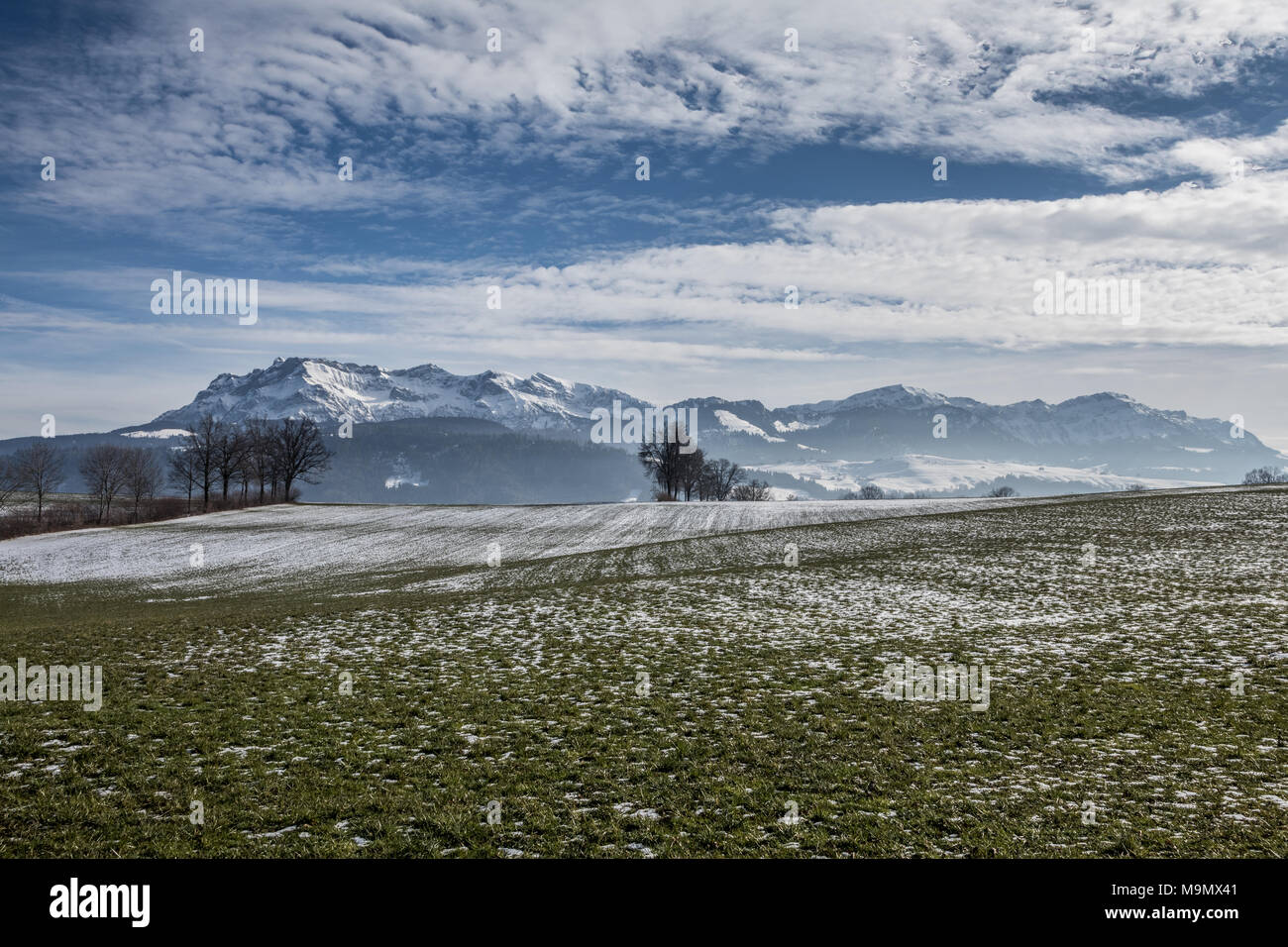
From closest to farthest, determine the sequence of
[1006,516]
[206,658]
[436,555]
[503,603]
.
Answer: [206,658], [503,603], [436,555], [1006,516]

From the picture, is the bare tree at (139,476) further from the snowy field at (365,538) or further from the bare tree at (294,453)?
the snowy field at (365,538)

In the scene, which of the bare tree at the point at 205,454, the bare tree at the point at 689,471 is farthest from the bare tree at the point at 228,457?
the bare tree at the point at 689,471

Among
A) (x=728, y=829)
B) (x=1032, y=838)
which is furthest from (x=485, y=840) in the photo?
(x=1032, y=838)

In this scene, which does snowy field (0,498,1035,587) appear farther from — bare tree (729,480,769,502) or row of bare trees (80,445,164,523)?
bare tree (729,480,769,502)

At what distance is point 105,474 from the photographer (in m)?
117

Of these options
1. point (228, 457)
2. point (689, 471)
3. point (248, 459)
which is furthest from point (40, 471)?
point (689, 471)

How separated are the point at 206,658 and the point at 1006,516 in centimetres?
5643

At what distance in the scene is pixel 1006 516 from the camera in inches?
2223

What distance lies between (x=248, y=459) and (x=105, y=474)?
113 ft

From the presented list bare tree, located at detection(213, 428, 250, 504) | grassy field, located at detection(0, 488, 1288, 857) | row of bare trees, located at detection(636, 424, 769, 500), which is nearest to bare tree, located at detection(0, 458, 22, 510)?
bare tree, located at detection(213, 428, 250, 504)

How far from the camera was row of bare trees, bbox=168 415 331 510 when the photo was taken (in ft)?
325

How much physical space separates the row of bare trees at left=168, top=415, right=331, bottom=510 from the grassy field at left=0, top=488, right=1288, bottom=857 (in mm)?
76923

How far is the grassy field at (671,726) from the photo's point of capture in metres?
9.20
